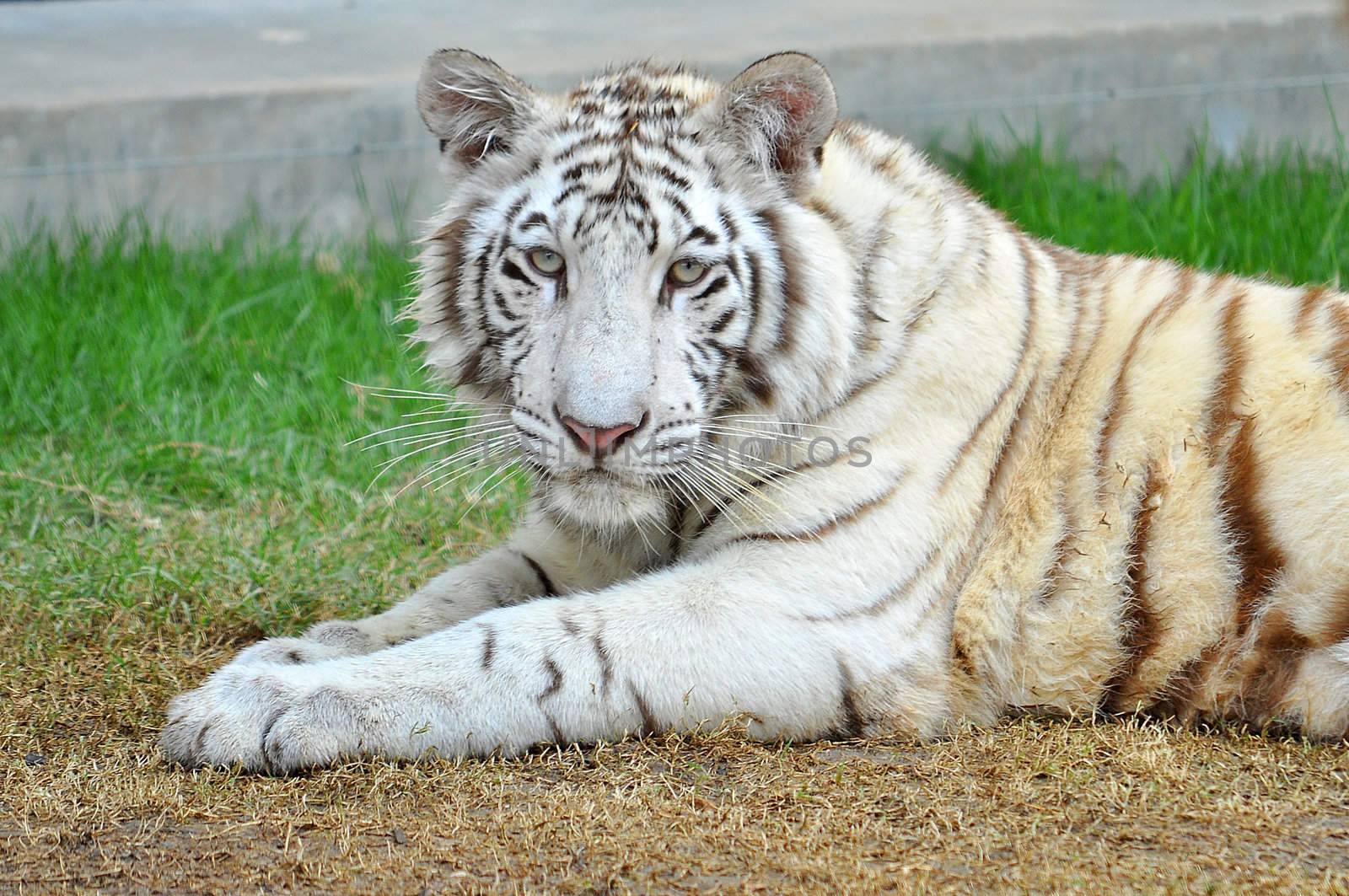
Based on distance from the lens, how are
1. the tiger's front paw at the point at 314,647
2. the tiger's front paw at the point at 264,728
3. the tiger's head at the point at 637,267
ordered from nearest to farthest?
the tiger's front paw at the point at 264,728
the tiger's head at the point at 637,267
the tiger's front paw at the point at 314,647

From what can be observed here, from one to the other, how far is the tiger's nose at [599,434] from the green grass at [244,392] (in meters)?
0.89

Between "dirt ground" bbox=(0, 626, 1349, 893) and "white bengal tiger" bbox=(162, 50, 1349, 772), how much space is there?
8cm

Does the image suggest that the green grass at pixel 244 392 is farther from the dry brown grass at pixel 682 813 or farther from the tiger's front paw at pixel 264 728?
the tiger's front paw at pixel 264 728

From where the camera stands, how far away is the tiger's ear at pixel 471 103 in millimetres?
2389

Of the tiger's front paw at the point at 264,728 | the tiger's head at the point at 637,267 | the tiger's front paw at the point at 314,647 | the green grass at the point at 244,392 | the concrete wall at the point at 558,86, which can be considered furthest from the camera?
the concrete wall at the point at 558,86

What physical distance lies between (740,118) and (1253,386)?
90cm

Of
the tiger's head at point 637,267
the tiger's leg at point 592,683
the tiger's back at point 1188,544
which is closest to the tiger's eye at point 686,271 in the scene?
the tiger's head at point 637,267

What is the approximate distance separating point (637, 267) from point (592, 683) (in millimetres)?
610

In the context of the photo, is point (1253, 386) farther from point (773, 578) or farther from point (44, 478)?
point (44, 478)

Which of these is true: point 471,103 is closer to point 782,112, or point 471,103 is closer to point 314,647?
point 782,112

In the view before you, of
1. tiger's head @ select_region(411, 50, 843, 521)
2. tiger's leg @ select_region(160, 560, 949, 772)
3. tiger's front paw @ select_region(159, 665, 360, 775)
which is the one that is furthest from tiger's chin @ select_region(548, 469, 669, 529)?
tiger's front paw @ select_region(159, 665, 360, 775)

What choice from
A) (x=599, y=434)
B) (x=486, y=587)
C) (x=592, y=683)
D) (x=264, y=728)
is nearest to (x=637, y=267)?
(x=599, y=434)

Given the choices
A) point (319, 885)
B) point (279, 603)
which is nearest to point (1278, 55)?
point (279, 603)

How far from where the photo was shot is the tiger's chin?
2.24 metres
